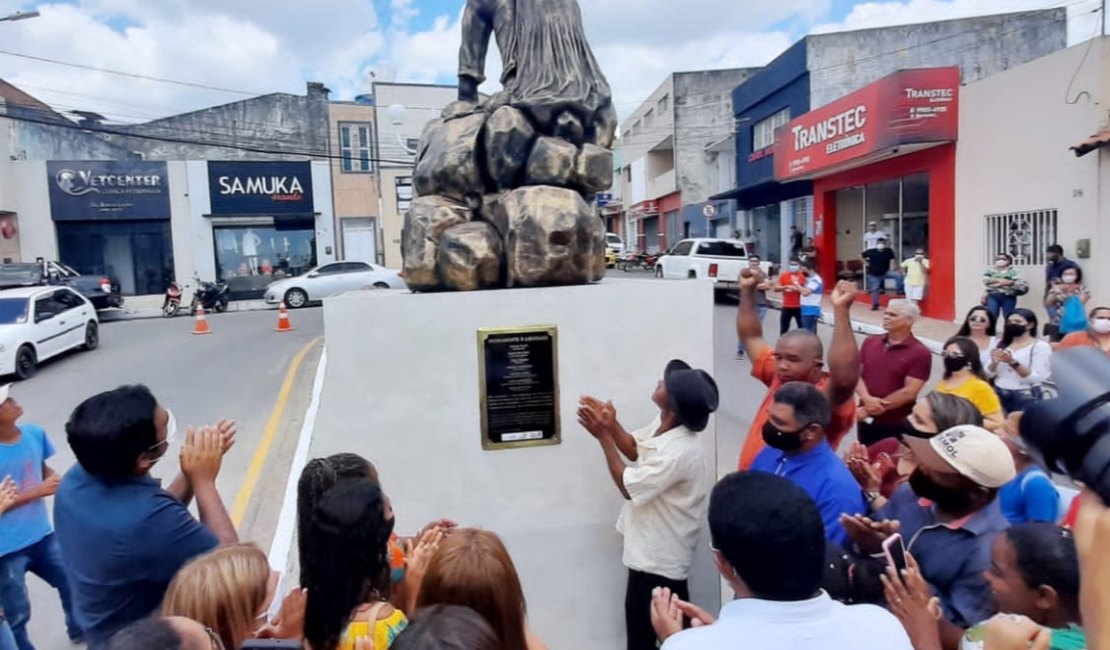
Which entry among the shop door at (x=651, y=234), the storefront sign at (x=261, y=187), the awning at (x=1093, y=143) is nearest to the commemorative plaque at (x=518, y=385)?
the awning at (x=1093, y=143)

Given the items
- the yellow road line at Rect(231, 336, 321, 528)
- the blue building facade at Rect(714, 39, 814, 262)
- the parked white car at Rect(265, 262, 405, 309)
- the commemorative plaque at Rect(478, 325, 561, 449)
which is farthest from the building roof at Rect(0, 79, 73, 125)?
the commemorative plaque at Rect(478, 325, 561, 449)

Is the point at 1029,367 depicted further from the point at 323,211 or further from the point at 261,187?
the point at 261,187

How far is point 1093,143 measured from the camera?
11250 millimetres

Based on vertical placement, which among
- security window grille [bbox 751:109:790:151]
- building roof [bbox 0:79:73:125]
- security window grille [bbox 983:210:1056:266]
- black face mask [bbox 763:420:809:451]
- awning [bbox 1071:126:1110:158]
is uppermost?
building roof [bbox 0:79:73:125]

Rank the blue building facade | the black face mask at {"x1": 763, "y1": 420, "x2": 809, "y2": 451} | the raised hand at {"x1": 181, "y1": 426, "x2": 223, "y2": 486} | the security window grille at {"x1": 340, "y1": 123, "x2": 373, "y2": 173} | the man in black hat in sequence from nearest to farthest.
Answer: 1. the raised hand at {"x1": 181, "y1": 426, "x2": 223, "y2": 486}
2. the black face mask at {"x1": 763, "y1": 420, "x2": 809, "y2": 451}
3. the man in black hat
4. the blue building facade
5. the security window grille at {"x1": 340, "y1": 123, "x2": 373, "y2": 173}

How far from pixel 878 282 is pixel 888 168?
8.53ft

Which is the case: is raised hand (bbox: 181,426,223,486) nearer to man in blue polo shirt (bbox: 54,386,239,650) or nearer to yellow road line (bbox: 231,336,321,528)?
man in blue polo shirt (bbox: 54,386,239,650)

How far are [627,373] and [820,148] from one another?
54.0 ft

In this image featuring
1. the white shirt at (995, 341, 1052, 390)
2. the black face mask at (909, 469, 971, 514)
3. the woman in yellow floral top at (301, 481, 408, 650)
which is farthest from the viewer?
the white shirt at (995, 341, 1052, 390)

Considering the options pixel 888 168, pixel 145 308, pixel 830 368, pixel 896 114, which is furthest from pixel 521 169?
pixel 145 308

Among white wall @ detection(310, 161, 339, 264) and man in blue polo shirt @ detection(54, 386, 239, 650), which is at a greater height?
white wall @ detection(310, 161, 339, 264)

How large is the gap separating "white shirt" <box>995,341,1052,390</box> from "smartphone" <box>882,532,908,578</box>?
13.3ft

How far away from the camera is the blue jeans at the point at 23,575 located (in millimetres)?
3680

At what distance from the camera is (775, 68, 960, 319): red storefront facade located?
14.8 m
